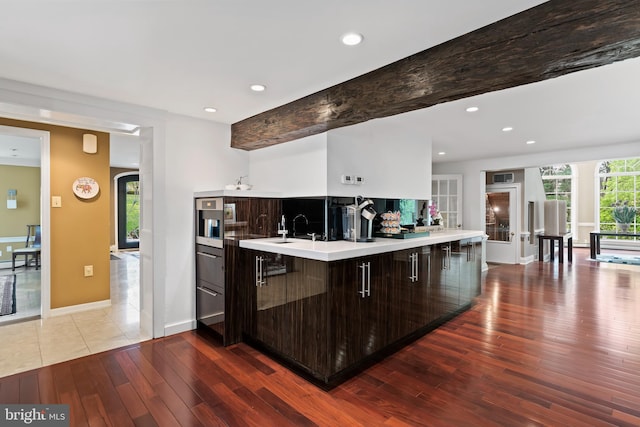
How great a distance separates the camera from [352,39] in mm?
1973

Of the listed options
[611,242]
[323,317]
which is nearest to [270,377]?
[323,317]

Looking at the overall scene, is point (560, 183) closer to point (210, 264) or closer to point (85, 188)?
point (210, 264)

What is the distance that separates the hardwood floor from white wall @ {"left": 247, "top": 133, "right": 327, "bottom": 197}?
1.76 metres

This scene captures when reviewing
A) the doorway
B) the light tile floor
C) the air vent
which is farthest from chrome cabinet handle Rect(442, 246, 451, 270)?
the doorway

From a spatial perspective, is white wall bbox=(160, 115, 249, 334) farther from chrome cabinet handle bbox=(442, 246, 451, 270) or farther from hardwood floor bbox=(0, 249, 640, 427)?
chrome cabinet handle bbox=(442, 246, 451, 270)

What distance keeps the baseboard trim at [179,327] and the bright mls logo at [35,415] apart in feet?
4.08

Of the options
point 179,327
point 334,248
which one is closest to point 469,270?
point 334,248

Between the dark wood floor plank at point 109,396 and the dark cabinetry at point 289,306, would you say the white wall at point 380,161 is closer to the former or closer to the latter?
the dark cabinetry at point 289,306

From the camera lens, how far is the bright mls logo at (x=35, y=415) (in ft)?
6.63

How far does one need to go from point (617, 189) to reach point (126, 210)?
52.8ft

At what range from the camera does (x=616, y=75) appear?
260cm

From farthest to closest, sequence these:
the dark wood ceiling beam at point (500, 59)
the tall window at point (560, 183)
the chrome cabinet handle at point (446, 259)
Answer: the tall window at point (560, 183) < the chrome cabinet handle at point (446, 259) < the dark wood ceiling beam at point (500, 59)

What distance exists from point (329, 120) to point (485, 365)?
2495 millimetres

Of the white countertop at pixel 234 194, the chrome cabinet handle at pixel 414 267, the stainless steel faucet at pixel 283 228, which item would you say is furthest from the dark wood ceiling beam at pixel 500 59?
the chrome cabinet handle at pixel 414 267
